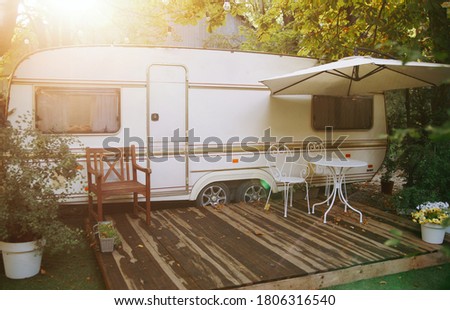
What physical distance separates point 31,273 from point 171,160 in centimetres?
262

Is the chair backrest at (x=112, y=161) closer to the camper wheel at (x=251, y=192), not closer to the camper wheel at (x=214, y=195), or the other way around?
the camper wheel at (x=214, y=195)

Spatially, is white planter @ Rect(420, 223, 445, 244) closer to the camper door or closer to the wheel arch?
the wheel arch

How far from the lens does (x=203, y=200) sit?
21.9 feet

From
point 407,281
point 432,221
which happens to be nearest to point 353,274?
point 407,281

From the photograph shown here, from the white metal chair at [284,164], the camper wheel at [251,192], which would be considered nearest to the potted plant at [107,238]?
the camper wheel at [251,192]

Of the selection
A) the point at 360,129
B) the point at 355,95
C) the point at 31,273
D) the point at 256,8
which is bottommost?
the point at 31,273

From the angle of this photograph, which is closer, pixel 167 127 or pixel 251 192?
pixel 167 127

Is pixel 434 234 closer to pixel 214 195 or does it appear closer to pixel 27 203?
pixel 214 195

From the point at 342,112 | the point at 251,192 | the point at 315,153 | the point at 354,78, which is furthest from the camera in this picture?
the point at 342,112

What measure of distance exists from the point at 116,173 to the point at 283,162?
2.88 m

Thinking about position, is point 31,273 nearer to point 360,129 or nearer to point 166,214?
point 166,214

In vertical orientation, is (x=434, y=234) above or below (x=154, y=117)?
below

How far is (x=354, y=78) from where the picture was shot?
5984 mm
